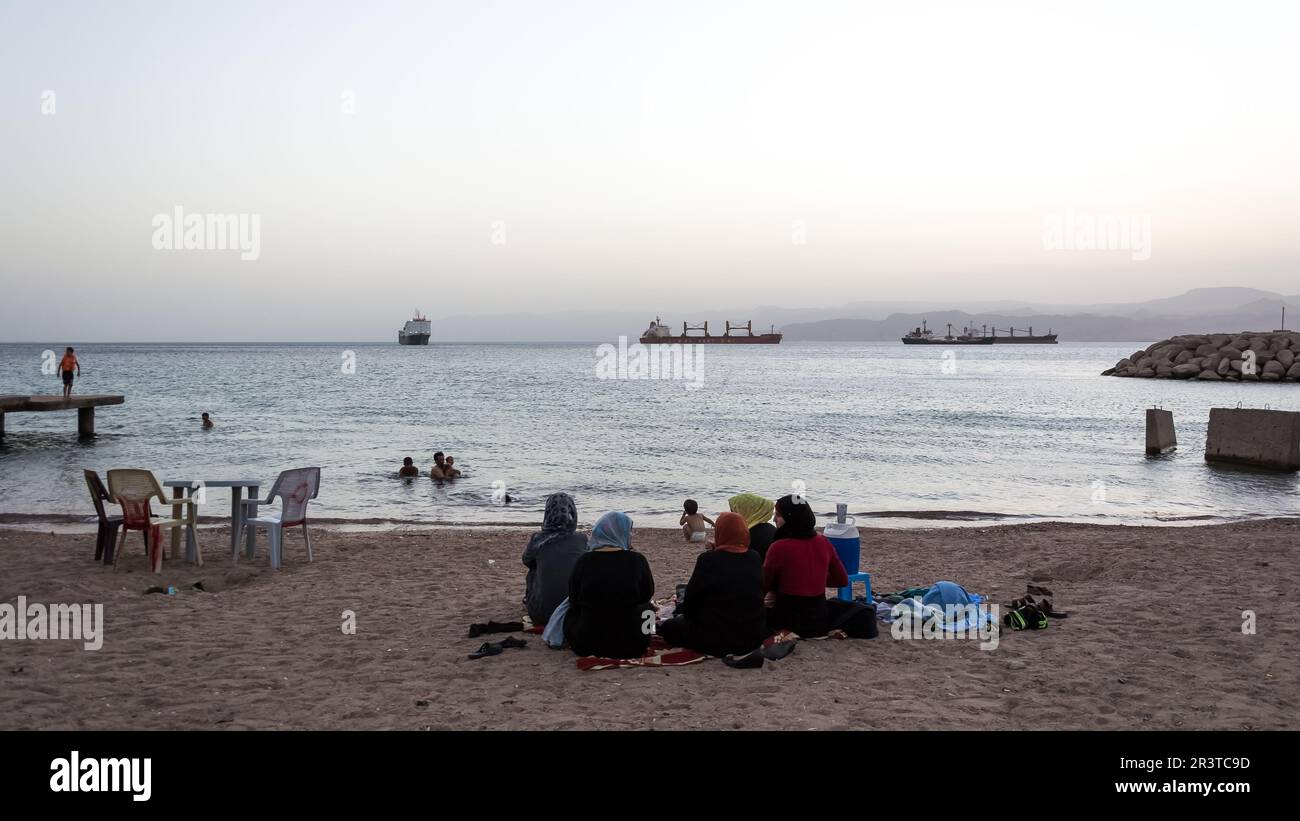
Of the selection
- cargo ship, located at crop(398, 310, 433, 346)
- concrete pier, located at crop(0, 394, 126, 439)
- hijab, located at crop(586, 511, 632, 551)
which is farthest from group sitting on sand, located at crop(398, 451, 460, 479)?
cargo ship, located at crop(398, 310, 433, 346)

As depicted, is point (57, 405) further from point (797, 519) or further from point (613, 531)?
point (797, 519)

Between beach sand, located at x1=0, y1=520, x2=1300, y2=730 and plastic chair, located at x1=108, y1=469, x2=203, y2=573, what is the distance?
0.28m

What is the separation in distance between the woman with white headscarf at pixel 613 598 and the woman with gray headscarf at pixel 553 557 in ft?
2.30

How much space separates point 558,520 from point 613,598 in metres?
1.07

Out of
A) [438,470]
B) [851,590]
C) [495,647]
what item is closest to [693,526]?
[851,590]

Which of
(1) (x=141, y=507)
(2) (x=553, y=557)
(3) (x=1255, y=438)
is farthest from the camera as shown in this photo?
(3) (x=1255, y=438)

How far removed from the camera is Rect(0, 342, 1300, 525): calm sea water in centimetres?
1609

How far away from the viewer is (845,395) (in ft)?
171

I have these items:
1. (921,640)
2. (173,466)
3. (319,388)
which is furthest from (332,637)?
(319,388)

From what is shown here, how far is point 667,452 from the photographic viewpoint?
23.8m

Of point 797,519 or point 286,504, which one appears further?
point 286,504

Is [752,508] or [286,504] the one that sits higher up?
[752,508]

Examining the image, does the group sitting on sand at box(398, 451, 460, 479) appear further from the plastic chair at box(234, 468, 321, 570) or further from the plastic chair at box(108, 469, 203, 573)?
the plastic chair at box(108, 469, 203, 573)

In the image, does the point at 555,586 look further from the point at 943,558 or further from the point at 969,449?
the point at 969,449
